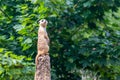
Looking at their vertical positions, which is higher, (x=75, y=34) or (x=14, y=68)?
(x=75, y=34)

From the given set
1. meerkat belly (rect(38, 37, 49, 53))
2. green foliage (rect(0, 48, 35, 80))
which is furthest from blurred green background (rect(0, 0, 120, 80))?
meerkat belly (rect(38, 37, 49, 53))

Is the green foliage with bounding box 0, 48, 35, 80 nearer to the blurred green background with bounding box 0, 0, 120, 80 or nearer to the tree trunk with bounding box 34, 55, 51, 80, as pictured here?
the blurred green background with bounding box 0, 0, 120, 80

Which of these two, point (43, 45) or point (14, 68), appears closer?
point (43, 45)

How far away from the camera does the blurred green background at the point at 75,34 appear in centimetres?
539

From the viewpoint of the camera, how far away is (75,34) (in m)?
5.62

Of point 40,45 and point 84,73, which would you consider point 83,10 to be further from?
point 40,45

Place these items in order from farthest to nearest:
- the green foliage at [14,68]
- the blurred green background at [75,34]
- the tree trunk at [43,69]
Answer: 1. the blurred green background at [75,34]
2. the green foliage at [14,68]
3. the tree trunk at [43,69]

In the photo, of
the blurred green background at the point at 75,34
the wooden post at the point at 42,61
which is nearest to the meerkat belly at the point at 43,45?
the wooden post at the point at 42,61

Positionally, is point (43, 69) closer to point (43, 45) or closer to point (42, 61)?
point (42, 61)

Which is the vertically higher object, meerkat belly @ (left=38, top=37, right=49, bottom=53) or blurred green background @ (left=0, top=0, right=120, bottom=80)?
meerkat belly @ (left=38, top=37, right=49, bottom=53)

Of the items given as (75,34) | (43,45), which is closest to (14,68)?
(75,34)

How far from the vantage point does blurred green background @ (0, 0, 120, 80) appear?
17.7 ft

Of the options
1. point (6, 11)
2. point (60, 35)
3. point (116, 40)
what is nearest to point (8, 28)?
point (6, 11)

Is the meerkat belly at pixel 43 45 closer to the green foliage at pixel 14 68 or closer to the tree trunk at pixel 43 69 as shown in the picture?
the tree trunk at pixel 43 69
